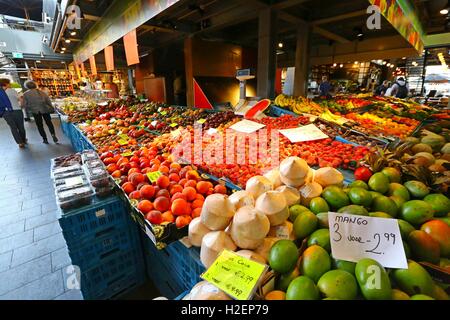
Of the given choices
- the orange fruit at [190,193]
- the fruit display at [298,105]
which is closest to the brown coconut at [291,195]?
the orange fruit at [190,193]

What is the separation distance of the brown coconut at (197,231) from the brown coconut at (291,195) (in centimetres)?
46

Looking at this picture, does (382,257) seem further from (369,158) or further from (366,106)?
(366,106)

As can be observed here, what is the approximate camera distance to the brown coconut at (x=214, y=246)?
1024 mm

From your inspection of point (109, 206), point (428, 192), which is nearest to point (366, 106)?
point (428, 192)

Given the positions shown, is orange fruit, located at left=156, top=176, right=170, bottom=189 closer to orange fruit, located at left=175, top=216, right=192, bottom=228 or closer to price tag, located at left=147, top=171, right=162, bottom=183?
price tag, located at left=147, top=171, right=162, bottom=183

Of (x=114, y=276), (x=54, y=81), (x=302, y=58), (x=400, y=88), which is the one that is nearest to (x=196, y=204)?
(x=114, y=276)

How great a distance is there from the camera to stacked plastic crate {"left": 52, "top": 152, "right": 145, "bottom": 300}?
1.66m

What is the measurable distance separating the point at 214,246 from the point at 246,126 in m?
2.10

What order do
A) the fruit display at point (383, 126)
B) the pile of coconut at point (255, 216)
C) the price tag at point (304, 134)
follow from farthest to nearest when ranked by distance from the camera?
the fruit display at point (383, 126) < the price tag at point (304, 134) < the pile of coconut at point (255, 216)

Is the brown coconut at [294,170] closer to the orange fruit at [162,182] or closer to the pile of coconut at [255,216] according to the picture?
the pile of coconut at [255,216]

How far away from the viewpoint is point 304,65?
7.24m

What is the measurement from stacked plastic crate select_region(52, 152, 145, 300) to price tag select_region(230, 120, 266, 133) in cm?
161

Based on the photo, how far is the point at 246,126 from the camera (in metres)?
2.93
